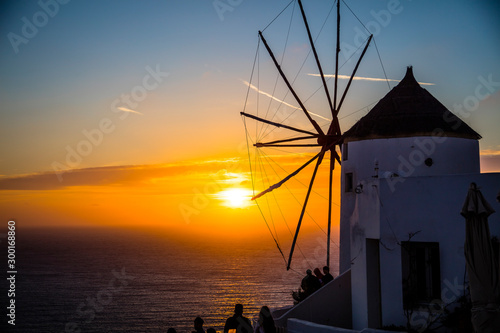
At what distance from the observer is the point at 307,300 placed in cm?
1625

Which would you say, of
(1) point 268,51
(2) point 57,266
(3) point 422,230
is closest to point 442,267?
(3) point 422,230

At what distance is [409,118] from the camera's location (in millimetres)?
19250

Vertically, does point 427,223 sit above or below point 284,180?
below

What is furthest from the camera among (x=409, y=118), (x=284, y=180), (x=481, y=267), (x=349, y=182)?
(x=349, y=182)

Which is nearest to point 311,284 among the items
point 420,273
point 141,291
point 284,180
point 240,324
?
point 284,180

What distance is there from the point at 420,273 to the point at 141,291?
78.0m

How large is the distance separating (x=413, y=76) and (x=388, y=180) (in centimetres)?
930

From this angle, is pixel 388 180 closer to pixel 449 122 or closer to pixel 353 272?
pixel 353 272

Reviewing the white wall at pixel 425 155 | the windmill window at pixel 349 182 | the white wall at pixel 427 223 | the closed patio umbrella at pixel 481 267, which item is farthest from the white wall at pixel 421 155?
the closed patio umbrella at pixel 481 267

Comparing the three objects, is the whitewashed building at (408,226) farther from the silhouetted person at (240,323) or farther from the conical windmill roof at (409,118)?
the silhouetted person at (240,323)

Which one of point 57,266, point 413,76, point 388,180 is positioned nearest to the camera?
point 388,180

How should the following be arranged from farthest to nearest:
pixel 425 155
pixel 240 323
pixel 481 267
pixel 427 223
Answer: pixel 425 155
pixel 427 223
pixel 240 323
pixel 481 267

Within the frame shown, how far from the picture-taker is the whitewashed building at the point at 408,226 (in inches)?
484

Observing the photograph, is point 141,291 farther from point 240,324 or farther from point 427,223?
point 427,223
